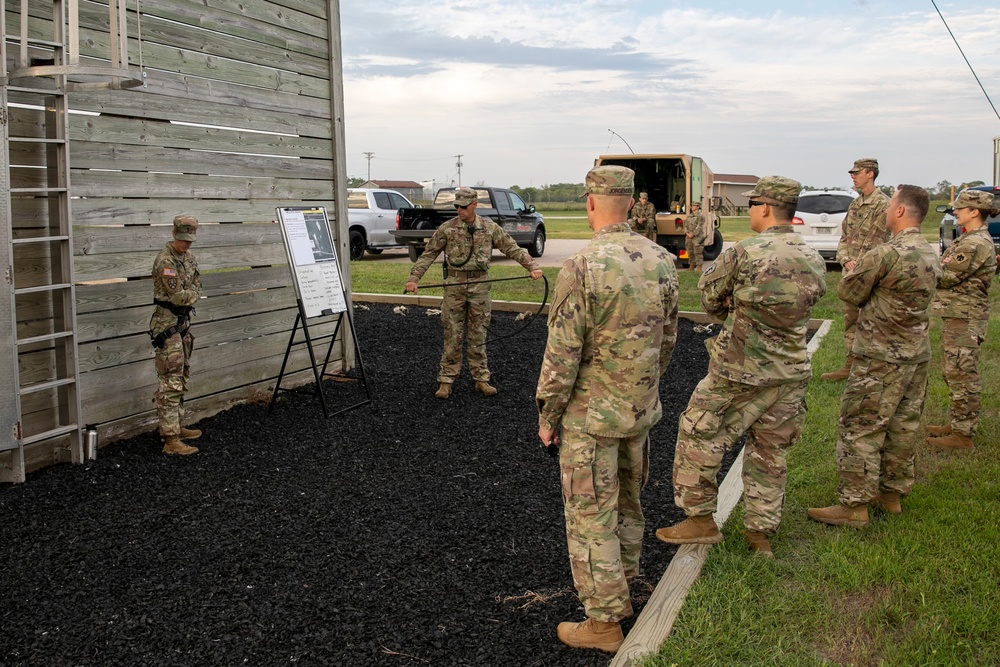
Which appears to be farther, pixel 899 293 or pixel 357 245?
pixel 357 245

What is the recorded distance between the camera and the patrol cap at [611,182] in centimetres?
331

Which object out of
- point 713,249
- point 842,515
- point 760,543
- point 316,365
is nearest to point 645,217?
point 713,249

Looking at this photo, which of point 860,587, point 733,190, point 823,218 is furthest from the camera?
point 733,190

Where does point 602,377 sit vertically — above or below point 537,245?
below

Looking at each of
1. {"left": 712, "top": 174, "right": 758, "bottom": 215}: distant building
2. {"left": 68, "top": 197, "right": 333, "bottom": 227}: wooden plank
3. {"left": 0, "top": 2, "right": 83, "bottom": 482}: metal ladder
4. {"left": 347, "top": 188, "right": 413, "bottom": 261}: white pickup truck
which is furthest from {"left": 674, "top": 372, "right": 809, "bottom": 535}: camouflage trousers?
{"left": 712, "top": 174, "right": 758, "bottom": 215}: distant building

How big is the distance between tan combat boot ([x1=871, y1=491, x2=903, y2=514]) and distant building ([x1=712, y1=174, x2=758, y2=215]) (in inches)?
1316

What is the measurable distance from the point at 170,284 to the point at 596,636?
3.96 meters

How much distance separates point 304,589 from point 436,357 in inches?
218

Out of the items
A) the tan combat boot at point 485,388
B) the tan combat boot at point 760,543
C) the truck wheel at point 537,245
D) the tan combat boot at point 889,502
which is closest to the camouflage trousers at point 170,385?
the tan combat boot at point 485,388

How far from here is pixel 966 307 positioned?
610 centimetres

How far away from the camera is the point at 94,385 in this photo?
19.0 ft

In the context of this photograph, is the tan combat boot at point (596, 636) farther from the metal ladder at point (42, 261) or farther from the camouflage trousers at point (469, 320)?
the camouflage trousers at point (469, 320)

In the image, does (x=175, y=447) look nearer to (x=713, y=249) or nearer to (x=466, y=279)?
(x=466, y=279)

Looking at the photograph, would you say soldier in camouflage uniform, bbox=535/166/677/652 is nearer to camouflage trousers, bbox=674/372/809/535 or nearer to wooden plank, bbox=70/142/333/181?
camouflage trousers, bbox=674/372/809/535
